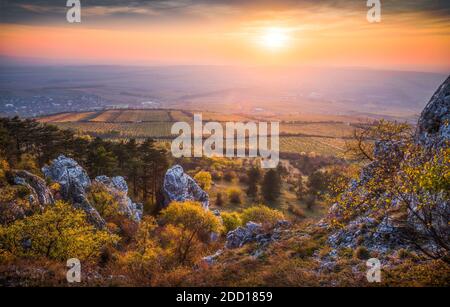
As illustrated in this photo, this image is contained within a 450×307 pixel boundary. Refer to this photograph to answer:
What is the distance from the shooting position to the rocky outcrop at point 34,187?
102 feet

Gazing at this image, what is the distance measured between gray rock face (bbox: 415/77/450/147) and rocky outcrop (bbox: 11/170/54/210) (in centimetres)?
3614

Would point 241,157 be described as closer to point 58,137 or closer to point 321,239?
point 58,137

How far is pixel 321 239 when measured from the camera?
82.0 ft

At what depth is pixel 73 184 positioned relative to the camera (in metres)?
41.8

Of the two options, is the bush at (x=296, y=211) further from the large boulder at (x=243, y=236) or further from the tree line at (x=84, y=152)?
the large boulder at (x=243, y=236)

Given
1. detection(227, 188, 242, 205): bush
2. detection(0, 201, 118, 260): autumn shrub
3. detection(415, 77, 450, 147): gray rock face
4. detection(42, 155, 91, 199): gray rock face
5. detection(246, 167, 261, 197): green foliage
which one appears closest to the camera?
detection(415, 77, 450, 147): gray rock face

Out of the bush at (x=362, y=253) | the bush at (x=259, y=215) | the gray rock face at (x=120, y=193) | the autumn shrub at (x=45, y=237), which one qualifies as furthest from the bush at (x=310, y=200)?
the autumn shrub at (x=45, y=237)

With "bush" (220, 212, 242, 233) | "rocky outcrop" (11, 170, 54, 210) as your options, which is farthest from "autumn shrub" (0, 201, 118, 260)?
"bush" (220, 212, 242, 233)

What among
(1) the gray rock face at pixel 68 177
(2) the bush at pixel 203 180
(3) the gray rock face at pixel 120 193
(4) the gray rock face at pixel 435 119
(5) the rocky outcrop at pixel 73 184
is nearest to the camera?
(4) the gray rock face at pixel 435 119

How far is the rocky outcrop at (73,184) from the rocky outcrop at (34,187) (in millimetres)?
5078

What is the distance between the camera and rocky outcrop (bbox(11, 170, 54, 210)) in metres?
31.0

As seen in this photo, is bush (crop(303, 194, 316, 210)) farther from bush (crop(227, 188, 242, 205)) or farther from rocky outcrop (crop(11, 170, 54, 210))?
rocky outcrop (crop(11, 170, 54, 210))

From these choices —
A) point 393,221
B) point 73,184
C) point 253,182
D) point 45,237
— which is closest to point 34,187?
point 73,184

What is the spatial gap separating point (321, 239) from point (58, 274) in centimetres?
1944
